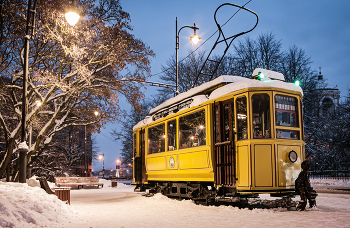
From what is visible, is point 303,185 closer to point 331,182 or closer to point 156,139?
point 156,139

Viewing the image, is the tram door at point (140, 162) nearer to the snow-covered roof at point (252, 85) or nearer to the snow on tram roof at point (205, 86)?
the snow on tram roof at point (205, 86)

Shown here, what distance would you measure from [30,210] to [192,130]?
16.9 ft

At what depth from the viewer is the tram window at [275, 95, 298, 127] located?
8773mm

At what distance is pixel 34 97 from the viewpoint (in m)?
16.7

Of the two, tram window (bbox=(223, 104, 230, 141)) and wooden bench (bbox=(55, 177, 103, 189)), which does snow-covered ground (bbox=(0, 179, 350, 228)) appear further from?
wooden bench (bbox=(55, 177, 103, 189))

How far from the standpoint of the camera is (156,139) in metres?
13.3

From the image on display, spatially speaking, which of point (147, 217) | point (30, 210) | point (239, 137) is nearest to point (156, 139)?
point (239, 137)

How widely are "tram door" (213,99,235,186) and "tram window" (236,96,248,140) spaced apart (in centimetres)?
22

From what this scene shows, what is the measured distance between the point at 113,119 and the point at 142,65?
3409 millimetres

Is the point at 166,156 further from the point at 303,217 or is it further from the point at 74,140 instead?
the point at 74,140

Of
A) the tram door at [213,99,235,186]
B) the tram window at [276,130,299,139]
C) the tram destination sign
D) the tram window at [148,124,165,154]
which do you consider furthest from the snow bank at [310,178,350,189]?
the tram door at [213,99,235,186]

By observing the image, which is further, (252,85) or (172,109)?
(172,109)

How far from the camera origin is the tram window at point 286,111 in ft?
28.8

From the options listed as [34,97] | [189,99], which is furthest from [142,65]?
[189,99]
